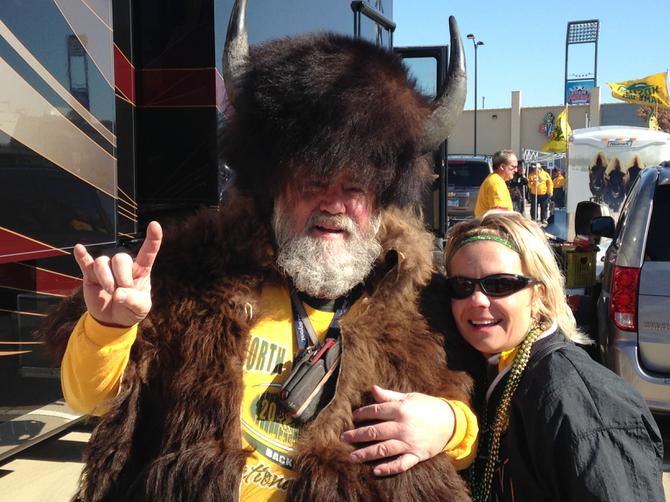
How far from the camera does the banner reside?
138ft

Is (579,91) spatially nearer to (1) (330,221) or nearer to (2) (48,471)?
(2) (48,471)

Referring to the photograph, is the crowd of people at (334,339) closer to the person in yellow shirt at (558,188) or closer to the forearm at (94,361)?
the forearm at (94,361)

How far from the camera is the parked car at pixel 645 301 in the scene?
4.12 m

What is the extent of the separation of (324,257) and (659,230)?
3.21 metres

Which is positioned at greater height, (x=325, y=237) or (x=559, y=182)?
(x=325, y=237)

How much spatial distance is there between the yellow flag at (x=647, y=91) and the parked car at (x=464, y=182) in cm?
677

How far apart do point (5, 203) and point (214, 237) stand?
140cm

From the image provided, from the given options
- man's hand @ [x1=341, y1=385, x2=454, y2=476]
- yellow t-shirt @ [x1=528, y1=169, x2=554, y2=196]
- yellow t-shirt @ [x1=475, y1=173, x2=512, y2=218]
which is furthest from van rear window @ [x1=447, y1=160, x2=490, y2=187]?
man's hand @ [x1=341, y1=385, x2=454, y2=476]

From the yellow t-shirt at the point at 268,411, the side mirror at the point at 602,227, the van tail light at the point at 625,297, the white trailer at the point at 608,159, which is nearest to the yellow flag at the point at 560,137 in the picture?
the white trailer at the point at 608,159

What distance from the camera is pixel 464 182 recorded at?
1498 centimetres

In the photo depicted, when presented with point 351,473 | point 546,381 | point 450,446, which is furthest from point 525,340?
point 351,473

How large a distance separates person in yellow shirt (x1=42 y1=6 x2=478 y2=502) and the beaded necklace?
0.06m

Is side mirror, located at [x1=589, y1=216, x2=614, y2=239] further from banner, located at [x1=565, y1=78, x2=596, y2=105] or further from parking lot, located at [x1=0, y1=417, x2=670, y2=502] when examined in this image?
banner, located at [x1=565, y1=78, x2=596, y2=105]

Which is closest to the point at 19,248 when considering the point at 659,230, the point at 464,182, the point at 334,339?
the point at 334,339
